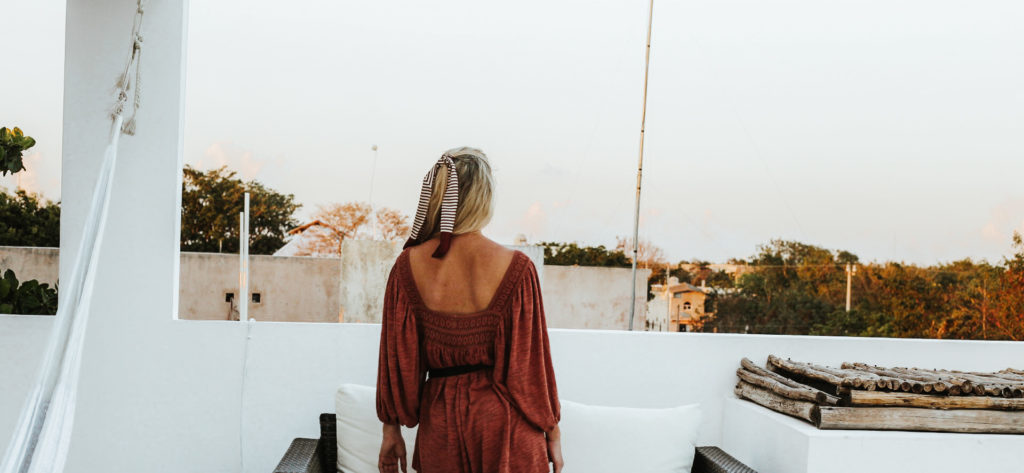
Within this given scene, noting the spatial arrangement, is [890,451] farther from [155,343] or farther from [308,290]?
[308,290]

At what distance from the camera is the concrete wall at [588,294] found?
804 cm

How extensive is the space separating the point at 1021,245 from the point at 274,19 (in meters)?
7.66

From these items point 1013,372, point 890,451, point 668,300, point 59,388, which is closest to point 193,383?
point 59,388

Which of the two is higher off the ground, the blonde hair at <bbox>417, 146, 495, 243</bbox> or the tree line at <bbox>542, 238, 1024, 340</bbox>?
the blonde hair at <bbox>417, 146, 495, 243</bbox>

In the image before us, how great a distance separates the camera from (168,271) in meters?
2.93

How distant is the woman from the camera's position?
1.89 metres

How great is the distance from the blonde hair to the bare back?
0.13ft

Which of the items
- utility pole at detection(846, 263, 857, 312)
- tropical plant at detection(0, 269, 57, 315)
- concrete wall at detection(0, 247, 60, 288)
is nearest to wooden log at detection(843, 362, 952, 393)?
tropical plant at detection(0, 269, 57, 315)

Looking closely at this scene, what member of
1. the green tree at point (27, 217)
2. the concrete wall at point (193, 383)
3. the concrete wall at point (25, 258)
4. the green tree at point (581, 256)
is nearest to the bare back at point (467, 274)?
the concrete wall at point (193, 383)

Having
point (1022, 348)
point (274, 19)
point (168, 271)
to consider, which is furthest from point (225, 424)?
point (274, 19)

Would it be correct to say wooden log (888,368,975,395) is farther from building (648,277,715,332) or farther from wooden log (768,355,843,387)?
building (648,277,715,332)

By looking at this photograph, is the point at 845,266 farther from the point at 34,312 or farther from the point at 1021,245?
the point at 34,312

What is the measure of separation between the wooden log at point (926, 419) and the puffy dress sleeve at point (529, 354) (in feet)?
3.57

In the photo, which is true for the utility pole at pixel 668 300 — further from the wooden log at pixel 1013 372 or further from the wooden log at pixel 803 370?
the wooden log at pixel 803 370
